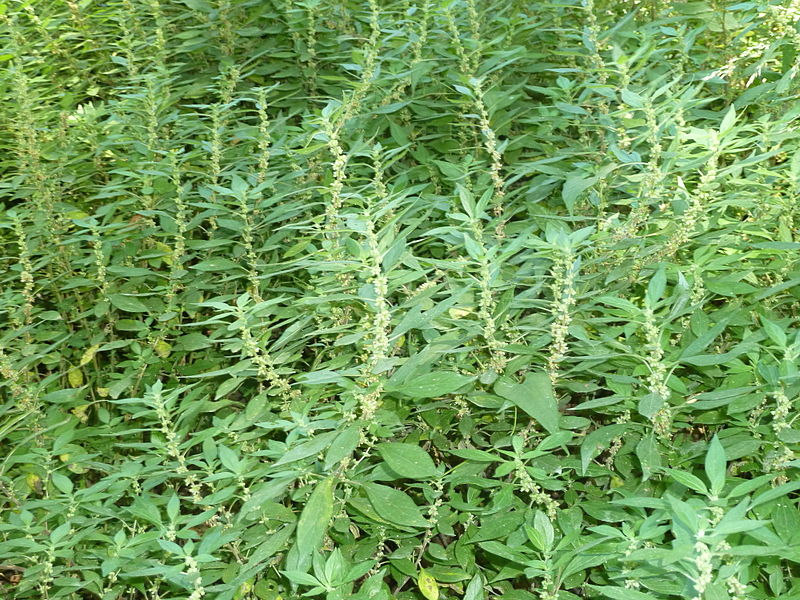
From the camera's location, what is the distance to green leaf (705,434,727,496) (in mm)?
1225

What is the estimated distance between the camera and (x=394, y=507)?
1.49 metres

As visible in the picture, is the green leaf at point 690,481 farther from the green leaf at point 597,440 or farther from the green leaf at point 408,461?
the green leaf at point 408,461

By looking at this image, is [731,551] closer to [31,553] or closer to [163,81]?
[31,553]

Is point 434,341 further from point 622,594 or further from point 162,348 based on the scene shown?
point 162,348

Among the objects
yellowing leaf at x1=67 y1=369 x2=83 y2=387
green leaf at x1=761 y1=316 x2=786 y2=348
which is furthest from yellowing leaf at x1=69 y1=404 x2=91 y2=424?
green leaf at x1=761 y1=316 x2=786 y2=348

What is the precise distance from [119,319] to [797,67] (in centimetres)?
220

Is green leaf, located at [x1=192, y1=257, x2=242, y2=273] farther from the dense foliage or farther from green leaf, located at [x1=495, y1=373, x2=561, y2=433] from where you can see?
green leaf, located at [x1=495, y1=373, x2=561, y2=433]

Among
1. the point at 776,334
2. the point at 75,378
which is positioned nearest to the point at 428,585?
the point at 776,334

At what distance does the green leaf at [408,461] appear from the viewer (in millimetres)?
1450

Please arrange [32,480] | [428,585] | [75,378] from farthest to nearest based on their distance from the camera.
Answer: [75,378] → [32,480] → [428,585]

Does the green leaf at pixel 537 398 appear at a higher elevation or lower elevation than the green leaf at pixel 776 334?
lower

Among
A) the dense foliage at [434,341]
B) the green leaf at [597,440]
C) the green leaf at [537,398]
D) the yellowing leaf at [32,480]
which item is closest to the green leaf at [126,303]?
the dense foliage at [434,341]

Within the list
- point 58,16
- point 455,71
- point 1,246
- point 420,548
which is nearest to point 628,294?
point 420,548

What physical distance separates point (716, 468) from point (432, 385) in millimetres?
480
